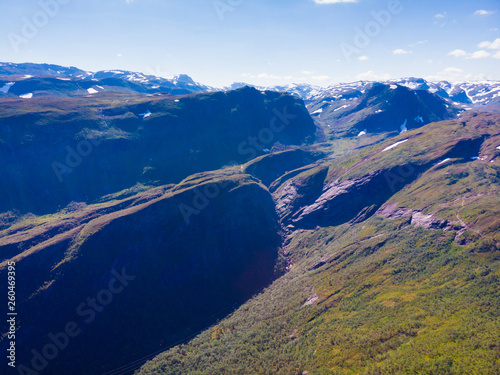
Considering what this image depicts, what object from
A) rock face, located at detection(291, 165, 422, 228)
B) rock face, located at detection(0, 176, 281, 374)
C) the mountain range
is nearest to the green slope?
the mountain range

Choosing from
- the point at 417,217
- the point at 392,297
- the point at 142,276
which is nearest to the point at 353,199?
the point at 417,217

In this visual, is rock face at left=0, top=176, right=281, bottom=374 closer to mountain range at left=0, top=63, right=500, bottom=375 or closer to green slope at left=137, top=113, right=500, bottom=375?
mountain range at left=0, top=63, right=500, bottom=375

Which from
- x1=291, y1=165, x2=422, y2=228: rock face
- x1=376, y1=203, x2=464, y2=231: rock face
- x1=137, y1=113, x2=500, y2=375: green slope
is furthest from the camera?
x1=291, y1=165, x2=422, y2=228: rock face

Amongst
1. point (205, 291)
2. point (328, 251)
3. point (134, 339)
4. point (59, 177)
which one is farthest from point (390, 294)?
point (59, 177)

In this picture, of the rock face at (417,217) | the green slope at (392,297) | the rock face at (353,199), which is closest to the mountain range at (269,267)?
the green slope at (392,297)

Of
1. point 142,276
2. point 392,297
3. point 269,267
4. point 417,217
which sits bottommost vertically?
point 269,267

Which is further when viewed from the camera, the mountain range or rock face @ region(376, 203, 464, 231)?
rock face @ region(376, 203, 464, 231)

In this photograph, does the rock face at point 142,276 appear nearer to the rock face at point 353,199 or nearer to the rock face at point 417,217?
the rock face at point 353,199

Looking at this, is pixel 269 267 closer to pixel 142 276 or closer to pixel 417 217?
pixel 142 276

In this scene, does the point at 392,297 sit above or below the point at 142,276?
below
